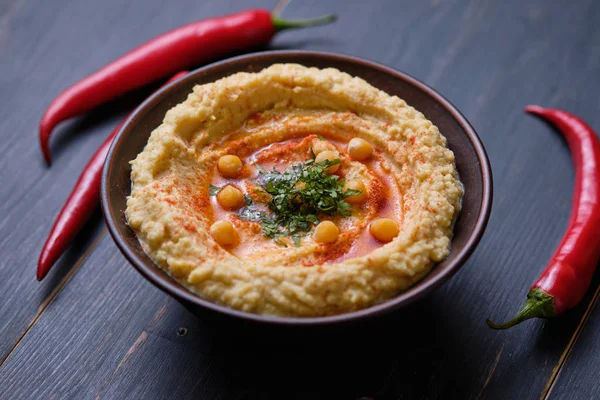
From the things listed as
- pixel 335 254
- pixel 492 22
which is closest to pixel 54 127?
pixel 335 254

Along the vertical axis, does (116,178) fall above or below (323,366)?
above

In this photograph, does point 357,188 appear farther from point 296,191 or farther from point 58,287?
point 58,287

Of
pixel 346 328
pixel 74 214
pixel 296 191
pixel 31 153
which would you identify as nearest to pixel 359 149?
pixel 296 191

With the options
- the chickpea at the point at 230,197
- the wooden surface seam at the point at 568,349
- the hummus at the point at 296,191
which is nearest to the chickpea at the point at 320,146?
the hummus at the point at 296,191

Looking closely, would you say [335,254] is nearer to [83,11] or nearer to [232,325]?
[232,325]

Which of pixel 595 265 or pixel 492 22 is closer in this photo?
pixel 595 265
